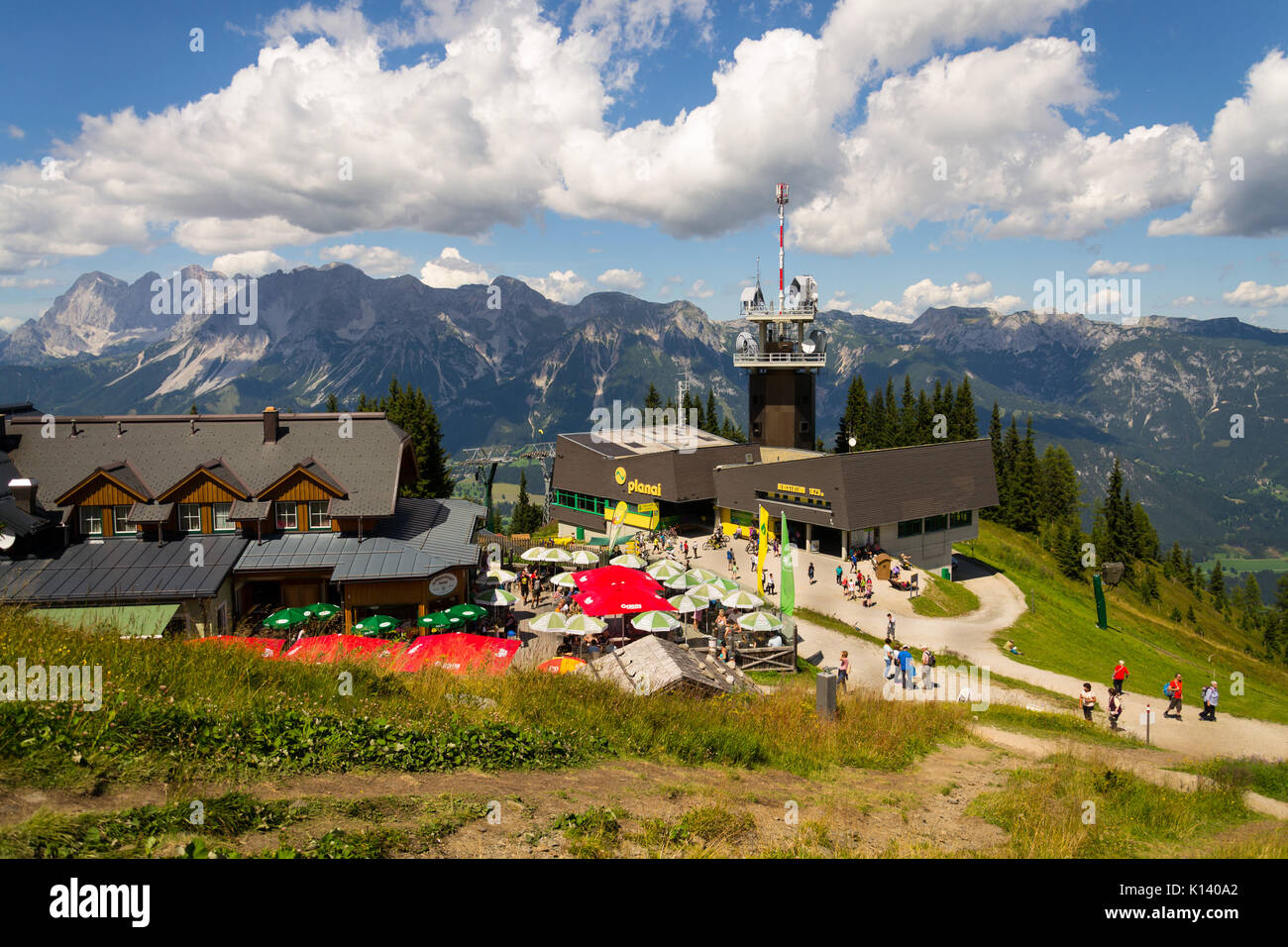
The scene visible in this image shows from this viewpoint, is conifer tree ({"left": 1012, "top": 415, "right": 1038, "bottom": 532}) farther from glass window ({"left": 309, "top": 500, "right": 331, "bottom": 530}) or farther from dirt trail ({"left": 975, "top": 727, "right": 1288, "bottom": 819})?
glass window ({"left": 309, "top": 500, "right": 331, "bottom": 530})

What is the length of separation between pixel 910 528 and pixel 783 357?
25430 millimetres

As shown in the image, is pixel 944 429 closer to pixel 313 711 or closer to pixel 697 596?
pixel 697 596

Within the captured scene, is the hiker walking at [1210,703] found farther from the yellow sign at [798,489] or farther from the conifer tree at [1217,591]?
the conifer tree at [1217,591]

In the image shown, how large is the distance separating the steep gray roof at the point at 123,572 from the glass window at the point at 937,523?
43481mm

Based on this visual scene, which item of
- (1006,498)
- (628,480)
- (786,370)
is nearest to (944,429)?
(1006,498)

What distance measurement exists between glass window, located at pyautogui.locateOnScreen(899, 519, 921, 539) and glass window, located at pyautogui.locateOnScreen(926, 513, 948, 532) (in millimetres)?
1058

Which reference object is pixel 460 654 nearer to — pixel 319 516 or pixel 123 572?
pixel 319 516

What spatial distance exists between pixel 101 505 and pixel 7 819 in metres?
32.7

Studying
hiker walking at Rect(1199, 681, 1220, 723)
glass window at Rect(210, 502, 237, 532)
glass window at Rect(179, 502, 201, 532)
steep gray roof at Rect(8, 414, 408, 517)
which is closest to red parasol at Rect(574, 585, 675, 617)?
steep gray roof at Rect(8, 414, 408, 517)

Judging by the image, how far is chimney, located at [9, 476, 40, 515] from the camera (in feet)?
99.0
